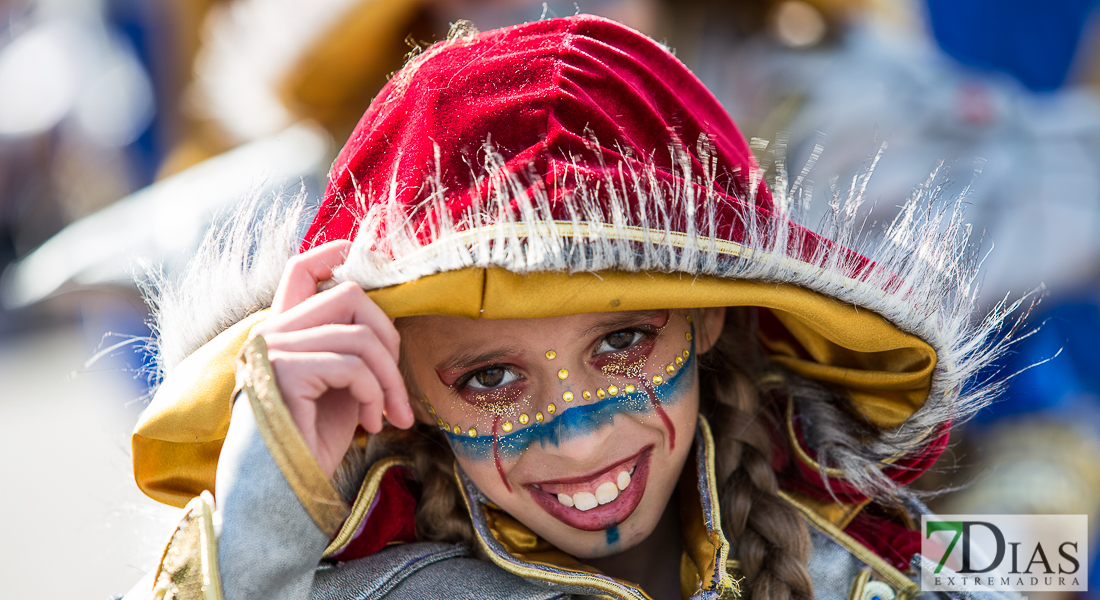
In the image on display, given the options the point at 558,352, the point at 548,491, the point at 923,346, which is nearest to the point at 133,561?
the point at 548,491

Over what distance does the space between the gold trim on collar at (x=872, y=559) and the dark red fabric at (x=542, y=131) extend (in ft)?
1.62

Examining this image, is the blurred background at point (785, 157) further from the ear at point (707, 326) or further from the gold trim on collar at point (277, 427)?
the gold trim on collar at point (277, 427)

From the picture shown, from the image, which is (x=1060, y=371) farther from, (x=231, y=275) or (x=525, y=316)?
(x=231, y=275)

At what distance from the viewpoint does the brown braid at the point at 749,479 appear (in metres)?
1.51

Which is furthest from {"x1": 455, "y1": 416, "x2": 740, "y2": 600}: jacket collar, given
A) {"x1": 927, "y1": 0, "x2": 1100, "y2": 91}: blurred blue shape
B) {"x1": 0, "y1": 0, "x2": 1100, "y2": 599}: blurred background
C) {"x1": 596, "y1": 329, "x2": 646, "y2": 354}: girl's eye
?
{"x1": 927, "y1": 0, "x2": 1100, "y2": 91}: blurred blue shape

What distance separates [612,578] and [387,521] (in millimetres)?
370

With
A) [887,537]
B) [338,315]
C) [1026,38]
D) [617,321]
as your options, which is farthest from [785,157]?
[1026,38]

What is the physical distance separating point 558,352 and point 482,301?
0.19 m

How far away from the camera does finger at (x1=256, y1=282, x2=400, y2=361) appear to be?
119cm

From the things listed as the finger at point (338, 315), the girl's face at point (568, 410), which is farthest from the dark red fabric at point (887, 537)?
the finger at point (338, 315)

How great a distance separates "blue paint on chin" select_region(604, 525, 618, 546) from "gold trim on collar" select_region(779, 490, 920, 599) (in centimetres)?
36

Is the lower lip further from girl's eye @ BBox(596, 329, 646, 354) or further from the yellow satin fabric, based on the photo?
the yellow satin fabric

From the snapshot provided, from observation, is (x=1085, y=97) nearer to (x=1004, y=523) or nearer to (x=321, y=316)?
(x=1004, y=523)

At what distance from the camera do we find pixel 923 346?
1.42 metres
